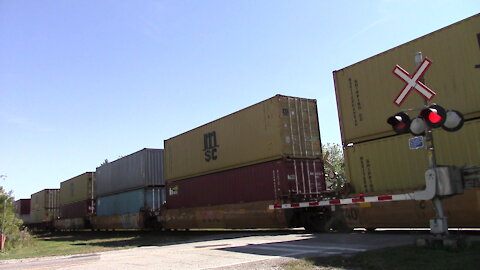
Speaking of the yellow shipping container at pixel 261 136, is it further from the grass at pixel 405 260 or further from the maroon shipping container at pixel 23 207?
the maroon shipping container at pixel 23 207

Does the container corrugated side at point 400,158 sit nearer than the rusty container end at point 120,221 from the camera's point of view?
Yes

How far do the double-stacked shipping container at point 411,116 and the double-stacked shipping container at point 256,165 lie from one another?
2.68m

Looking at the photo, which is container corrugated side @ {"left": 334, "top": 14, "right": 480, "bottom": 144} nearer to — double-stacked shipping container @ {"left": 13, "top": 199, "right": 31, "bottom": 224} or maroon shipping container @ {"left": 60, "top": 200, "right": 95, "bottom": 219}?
maroon shipping container @ {"left": 60, "top": 200, "right": 95, "bottom": 219}

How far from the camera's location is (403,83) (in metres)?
11.8

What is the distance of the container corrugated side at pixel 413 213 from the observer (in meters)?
10.2

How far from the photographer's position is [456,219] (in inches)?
411

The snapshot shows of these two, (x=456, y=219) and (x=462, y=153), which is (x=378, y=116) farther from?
(x=456, y=219)

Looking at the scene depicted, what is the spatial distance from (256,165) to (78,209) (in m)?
25.6

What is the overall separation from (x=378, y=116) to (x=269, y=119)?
5.28m

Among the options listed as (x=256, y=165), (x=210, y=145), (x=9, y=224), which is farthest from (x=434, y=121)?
(x=9, y=224)

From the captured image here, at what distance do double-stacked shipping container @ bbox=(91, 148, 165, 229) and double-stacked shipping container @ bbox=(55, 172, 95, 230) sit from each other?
4.73 metres

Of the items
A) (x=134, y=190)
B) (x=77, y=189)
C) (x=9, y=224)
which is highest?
(x=77, y=189)

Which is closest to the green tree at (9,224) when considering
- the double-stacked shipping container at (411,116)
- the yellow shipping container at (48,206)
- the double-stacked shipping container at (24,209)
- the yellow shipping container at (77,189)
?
the double-stacked shipping container at (411,116)

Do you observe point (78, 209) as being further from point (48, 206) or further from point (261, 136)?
point (261, 136)
